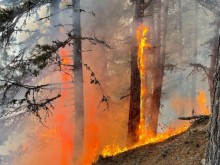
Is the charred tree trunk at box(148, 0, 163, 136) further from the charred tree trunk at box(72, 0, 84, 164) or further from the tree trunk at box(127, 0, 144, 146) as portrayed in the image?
the charred tree trunk at box(72, 0, 84, 164)

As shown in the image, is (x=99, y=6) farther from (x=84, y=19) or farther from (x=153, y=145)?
(x=153, y=145)

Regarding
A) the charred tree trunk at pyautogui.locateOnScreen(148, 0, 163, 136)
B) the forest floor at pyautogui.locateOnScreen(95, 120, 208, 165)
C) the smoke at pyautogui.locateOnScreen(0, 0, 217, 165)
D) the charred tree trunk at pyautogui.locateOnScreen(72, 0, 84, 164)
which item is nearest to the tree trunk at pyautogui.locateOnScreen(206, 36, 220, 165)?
the forest floor at pyautogui.locateOnScreen(95, 120, 208, 165)

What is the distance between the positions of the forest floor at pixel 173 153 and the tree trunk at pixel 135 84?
3.14 meters

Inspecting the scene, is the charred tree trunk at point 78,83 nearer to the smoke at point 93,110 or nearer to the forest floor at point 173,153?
the smoke at point 93,110

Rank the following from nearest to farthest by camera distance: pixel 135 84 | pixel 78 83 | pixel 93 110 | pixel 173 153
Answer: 1. pixel 173 153
2. pixel 135 84
3. pixel 78 83
4. pixel 93 110

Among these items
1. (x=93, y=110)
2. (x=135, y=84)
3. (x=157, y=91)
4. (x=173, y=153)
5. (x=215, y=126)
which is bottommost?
(x=93, y=110)

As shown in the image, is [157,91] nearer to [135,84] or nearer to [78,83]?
[135,84]

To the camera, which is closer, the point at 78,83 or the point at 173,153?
the point at 173,153

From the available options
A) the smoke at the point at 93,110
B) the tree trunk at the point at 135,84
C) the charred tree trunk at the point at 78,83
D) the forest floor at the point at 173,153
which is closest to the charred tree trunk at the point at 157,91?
the smoke at the point at 93,110

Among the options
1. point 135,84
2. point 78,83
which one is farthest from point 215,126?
point 78,83

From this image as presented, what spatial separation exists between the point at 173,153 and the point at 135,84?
480cm

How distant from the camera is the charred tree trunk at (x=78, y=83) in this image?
38.6ft

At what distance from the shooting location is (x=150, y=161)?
7719mm

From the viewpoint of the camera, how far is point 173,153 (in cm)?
739
